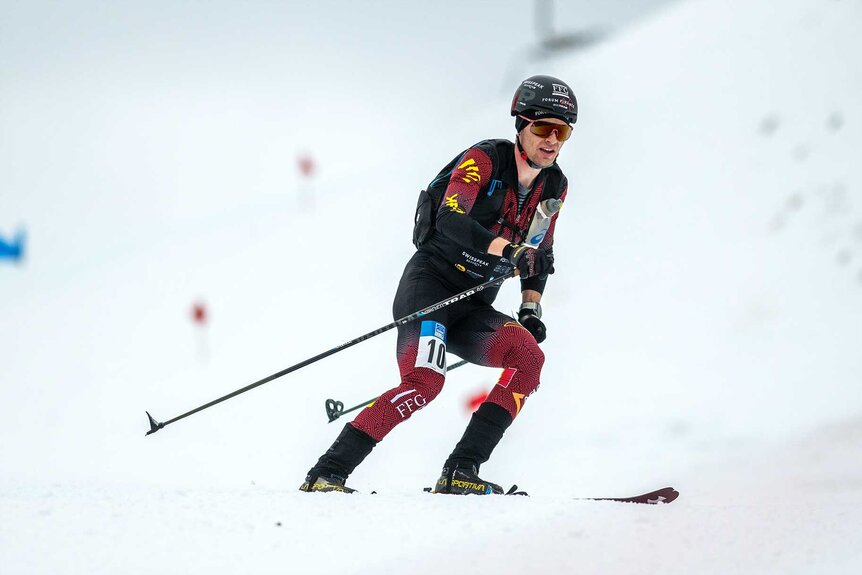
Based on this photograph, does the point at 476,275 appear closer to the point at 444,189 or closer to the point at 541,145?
the point at 444,189

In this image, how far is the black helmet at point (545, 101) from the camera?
18.0 ft

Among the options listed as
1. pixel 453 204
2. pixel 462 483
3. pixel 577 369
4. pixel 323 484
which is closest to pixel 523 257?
pixel 453 204

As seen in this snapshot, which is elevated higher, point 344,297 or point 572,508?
point 344,297

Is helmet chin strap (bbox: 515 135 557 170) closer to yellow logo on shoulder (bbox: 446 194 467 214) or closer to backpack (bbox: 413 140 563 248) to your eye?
backpack (bbox: 413 140 563 248)

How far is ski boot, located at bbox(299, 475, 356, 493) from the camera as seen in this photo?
17.4 feet

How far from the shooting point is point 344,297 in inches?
830

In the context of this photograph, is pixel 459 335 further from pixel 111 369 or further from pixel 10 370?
pixel 10 370

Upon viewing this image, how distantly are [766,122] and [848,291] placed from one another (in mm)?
6516

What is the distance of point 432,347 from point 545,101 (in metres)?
1.56

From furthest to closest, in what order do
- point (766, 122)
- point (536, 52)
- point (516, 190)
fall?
1. point (536, 52)
2. point (766, 122)
3. point (516, 190)

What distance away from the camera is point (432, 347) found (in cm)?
541

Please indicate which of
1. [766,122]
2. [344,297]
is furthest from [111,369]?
[766,122]

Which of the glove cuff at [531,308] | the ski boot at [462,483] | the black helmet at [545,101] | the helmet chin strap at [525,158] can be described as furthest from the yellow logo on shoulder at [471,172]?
the ski boot at [462,483]

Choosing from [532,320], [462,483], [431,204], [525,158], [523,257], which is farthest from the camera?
[532,320]
